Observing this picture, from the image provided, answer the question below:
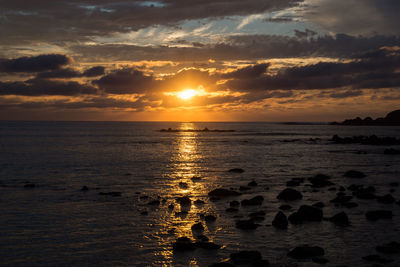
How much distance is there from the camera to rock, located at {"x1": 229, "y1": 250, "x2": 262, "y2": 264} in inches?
588

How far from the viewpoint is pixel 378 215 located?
72.2 feet

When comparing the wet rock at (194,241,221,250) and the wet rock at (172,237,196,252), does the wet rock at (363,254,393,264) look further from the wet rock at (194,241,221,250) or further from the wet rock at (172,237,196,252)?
the wet rock at (172,237,196,252)

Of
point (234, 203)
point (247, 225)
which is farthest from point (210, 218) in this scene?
point (234, 203)

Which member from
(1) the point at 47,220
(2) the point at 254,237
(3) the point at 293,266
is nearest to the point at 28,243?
(1) the point at 47,220

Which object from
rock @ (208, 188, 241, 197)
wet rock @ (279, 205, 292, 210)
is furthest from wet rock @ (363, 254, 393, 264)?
rock @ (208, 188, 241, 197)

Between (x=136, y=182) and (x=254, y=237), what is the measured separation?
68.9ft

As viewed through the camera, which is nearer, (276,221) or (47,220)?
(276,221)

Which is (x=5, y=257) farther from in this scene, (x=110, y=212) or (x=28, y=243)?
(x=110, y=212)

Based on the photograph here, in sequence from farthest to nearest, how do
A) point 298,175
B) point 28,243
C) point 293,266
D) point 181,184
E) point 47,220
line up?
1. point 298,175
2. point 181,184
3. point 47,220
4. point 28,243
5. point 293,266

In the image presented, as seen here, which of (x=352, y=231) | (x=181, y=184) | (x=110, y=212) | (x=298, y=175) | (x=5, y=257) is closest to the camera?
(x=5, y=257)

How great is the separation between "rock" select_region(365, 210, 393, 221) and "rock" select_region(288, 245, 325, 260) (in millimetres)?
7830

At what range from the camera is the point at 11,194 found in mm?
29391

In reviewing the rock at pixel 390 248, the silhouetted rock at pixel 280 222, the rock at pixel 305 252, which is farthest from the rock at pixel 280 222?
the rock at pixel 390 248

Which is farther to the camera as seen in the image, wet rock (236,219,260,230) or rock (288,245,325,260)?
wet rock (236,219,260,230)
